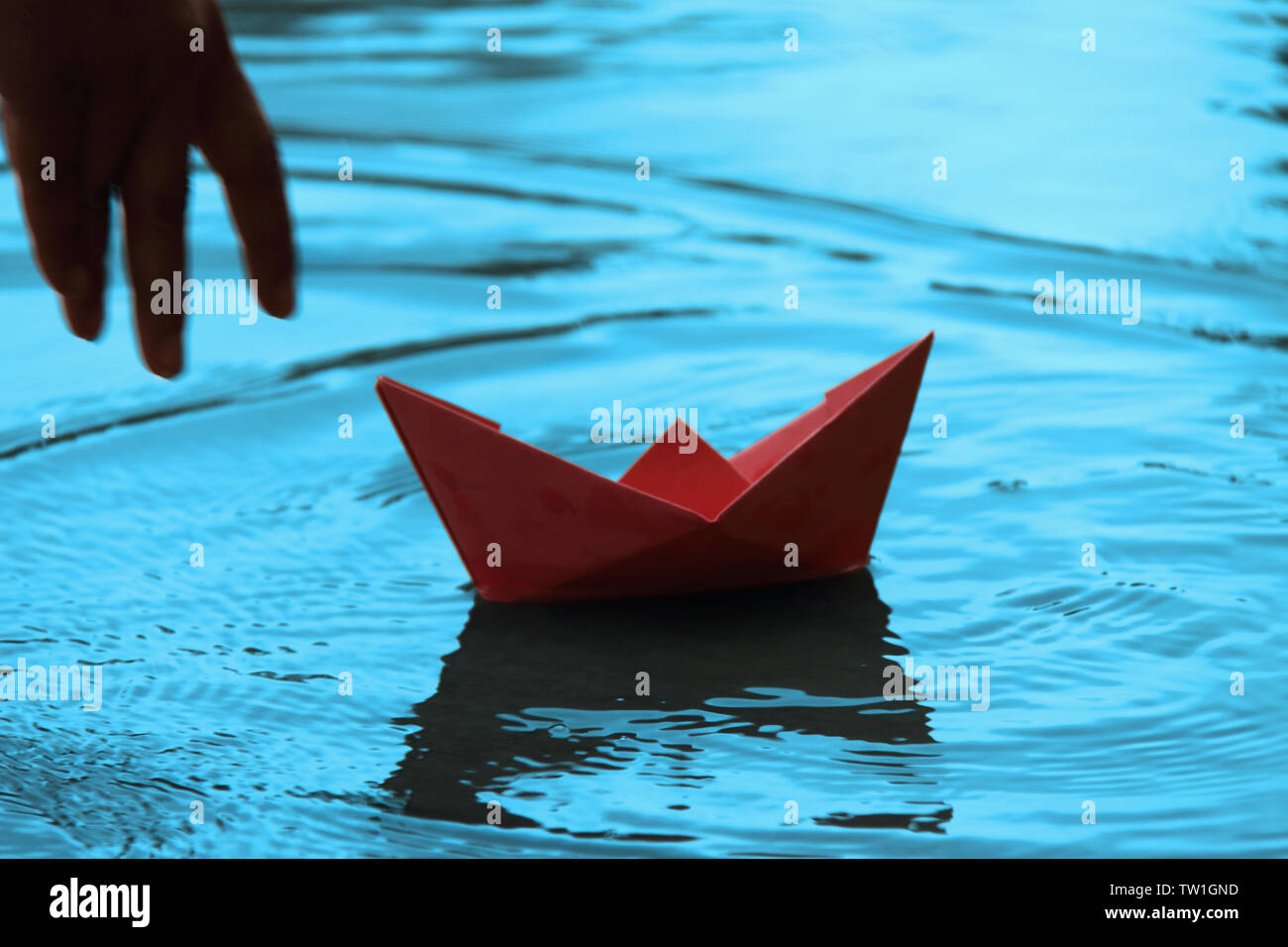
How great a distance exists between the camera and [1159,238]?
11.0ft

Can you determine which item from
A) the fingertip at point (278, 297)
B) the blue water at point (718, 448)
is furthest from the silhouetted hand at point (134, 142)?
the blue water at point (718, 448)

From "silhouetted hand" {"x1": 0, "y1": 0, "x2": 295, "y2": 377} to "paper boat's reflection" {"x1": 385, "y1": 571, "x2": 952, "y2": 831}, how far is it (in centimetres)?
79

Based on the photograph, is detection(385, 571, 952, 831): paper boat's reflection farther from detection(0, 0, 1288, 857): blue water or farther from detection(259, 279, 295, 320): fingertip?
detection(259, 279, 295, 320): fingertip

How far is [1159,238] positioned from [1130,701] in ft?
6.52

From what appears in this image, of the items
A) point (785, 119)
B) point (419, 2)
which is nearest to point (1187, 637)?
point (785, 119)

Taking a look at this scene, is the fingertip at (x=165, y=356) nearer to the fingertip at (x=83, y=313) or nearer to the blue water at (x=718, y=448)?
the fingertip at (x=83, y=313)

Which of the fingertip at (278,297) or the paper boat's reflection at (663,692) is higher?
the fingertip at (278,297)

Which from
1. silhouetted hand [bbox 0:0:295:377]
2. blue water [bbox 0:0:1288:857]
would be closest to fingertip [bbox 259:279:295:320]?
silhouetted hand [bbox 0:0:295:377]

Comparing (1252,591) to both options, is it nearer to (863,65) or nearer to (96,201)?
(96,201)

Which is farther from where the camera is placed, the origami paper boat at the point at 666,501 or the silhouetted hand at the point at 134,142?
the origami paper boat at the point at 666,501

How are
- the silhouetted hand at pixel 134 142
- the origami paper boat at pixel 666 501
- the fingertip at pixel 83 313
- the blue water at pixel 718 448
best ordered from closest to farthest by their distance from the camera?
the silhouetted hand at pixel 134 142, the fingertip at pixel 83 313, the blue water at pixel 718 448, the origami paper boat at pixel 666 501

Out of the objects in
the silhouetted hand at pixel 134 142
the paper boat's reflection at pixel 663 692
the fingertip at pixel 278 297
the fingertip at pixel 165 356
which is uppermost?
the silhouetted hand at pixel 134 142

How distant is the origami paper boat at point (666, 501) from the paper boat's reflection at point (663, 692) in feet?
0.14

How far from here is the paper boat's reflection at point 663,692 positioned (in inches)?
60.1
